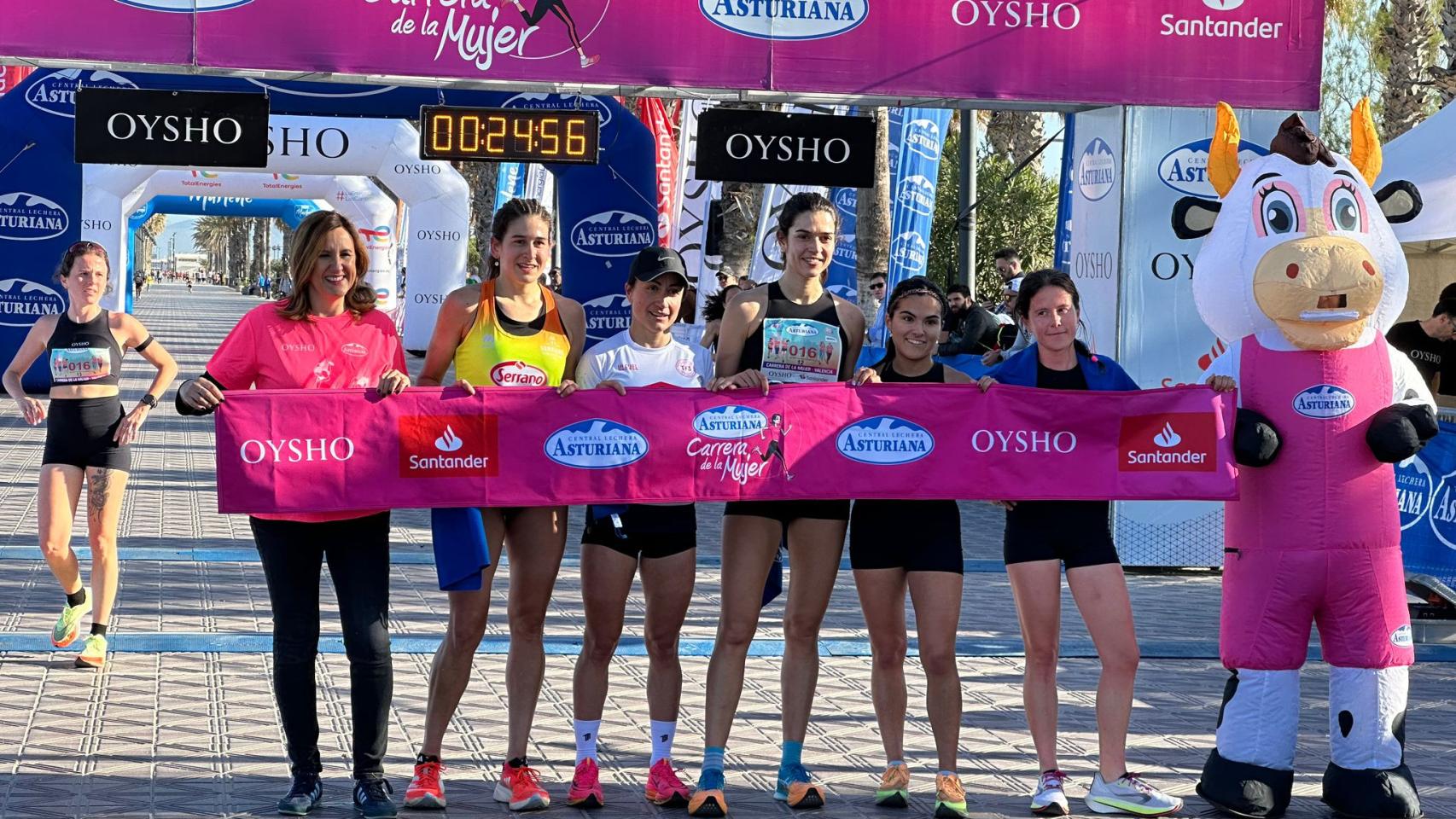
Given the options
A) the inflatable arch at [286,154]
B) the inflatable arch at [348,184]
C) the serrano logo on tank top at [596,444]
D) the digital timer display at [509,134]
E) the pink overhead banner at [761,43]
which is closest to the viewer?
the serrano logo on tank top at [596,444]

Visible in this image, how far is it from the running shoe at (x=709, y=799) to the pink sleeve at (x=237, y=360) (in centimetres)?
201

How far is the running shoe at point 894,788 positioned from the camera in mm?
5816

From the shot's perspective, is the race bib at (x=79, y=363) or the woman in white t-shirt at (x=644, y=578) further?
the race bib at (x=79, y=363)

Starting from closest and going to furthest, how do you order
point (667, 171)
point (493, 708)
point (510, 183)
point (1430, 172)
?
point (493, 708) < point (1430, 172) < point (667, 171) < point (510, 183)

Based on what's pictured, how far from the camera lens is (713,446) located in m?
5.88

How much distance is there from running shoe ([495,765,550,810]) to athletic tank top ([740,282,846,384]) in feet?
5.13

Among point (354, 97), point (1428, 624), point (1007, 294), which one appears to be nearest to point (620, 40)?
point (354, 97)

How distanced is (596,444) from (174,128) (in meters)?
6.45

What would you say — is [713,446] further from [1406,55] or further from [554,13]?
[1406,55]

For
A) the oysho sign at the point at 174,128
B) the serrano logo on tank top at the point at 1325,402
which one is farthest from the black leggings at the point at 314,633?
the oysho sign at the point at 174,128

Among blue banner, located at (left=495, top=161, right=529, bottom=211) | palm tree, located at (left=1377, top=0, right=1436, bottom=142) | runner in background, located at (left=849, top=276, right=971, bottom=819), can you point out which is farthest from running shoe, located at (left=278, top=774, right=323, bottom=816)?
blue banner, located at (left=495, top=161, right=529, bottom=211)

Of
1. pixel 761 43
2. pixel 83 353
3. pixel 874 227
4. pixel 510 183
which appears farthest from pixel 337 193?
pixel 83 353

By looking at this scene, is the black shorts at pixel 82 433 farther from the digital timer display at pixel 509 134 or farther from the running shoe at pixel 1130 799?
the running shoe at pixel 1130 799

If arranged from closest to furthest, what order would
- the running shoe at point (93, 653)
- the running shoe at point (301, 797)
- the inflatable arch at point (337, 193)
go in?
the running shoe at point (301, 797), the running shoe at point (93, 653), the inflatable arch at point (337, 193)
